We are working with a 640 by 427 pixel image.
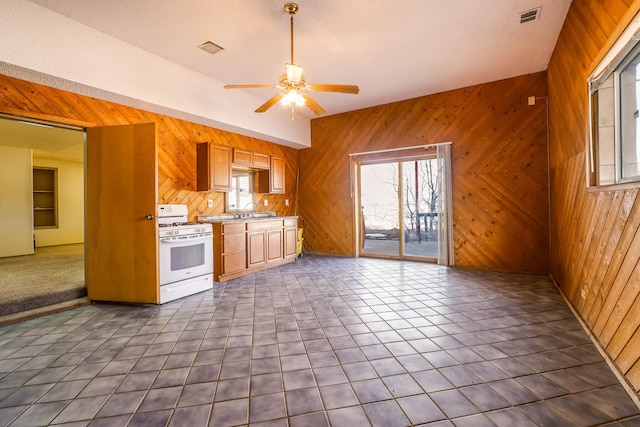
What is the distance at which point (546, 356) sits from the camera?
7.09 ft

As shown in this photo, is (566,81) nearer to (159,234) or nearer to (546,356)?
(546,356)

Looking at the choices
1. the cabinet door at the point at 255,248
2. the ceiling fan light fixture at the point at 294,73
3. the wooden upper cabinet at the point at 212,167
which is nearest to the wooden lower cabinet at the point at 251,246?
the cabinet door at the point at 255,248

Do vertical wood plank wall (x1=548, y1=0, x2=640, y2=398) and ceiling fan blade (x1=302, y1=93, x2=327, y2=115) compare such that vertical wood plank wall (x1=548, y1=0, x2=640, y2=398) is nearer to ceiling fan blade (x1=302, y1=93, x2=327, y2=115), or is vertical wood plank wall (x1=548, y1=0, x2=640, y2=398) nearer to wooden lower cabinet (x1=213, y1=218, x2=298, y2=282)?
ceiling fan blade (x1=302, y1=93, x2=327, y2=115)

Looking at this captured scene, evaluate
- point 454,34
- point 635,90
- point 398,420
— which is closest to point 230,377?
point 398,420

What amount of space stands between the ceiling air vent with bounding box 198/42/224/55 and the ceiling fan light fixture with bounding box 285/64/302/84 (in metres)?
1.51

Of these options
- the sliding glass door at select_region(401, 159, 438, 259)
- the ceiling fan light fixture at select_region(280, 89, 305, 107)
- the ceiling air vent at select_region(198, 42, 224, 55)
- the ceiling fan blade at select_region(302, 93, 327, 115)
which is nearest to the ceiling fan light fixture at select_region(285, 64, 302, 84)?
the ceiling fan light fixture at select_region(280, 89, 305, 107)

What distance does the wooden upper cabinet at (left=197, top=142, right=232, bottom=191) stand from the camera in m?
4.71

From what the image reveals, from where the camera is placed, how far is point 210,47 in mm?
3725

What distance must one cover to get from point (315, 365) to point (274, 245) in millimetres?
3537

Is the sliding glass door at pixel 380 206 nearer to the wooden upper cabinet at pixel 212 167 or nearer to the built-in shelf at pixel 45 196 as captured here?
the wooden upper cabinet at pixel 212 167

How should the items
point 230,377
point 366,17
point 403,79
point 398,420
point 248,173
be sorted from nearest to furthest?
1. point 398,420
2. point 230,377
3. point 366,17
4. point 403,79
5. point 248,173

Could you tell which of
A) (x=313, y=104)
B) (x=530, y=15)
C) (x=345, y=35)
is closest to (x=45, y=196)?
(x=313, y=104)

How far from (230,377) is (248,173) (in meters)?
4.58

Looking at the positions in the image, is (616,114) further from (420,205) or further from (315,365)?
(420,205)
